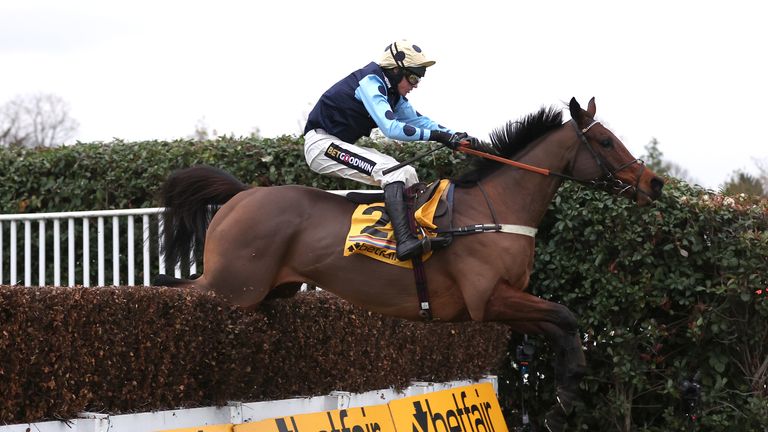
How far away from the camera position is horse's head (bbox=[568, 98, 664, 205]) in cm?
596

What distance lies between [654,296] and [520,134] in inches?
98.2

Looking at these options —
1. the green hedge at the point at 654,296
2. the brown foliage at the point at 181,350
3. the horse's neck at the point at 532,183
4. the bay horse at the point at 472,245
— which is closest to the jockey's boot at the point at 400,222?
the bay horse at the point at 472,245

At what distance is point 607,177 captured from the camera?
606 centimetres

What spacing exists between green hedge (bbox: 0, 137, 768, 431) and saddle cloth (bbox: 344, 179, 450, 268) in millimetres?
2637

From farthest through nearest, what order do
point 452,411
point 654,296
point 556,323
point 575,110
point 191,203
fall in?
point 654,296, point 452,411, point 191,203, point 575,110, point 556,323

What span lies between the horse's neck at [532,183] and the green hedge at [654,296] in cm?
210

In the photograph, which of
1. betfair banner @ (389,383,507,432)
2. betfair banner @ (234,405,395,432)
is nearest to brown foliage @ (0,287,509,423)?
betfair banner @ (389,383,507,432)

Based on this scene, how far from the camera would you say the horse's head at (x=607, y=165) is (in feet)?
19.5

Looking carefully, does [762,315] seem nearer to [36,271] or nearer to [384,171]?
[384,171]

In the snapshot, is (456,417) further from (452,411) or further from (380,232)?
(380,232)

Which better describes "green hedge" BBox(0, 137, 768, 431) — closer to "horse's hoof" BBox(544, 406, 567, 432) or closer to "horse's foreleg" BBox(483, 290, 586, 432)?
"horse's hoof" BBox(544, 406, 567, 432)

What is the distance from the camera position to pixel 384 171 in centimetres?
611

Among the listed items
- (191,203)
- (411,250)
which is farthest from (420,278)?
(191,203)

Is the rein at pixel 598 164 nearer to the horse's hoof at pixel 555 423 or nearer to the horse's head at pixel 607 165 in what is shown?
the horse's head at pixel 607 165
